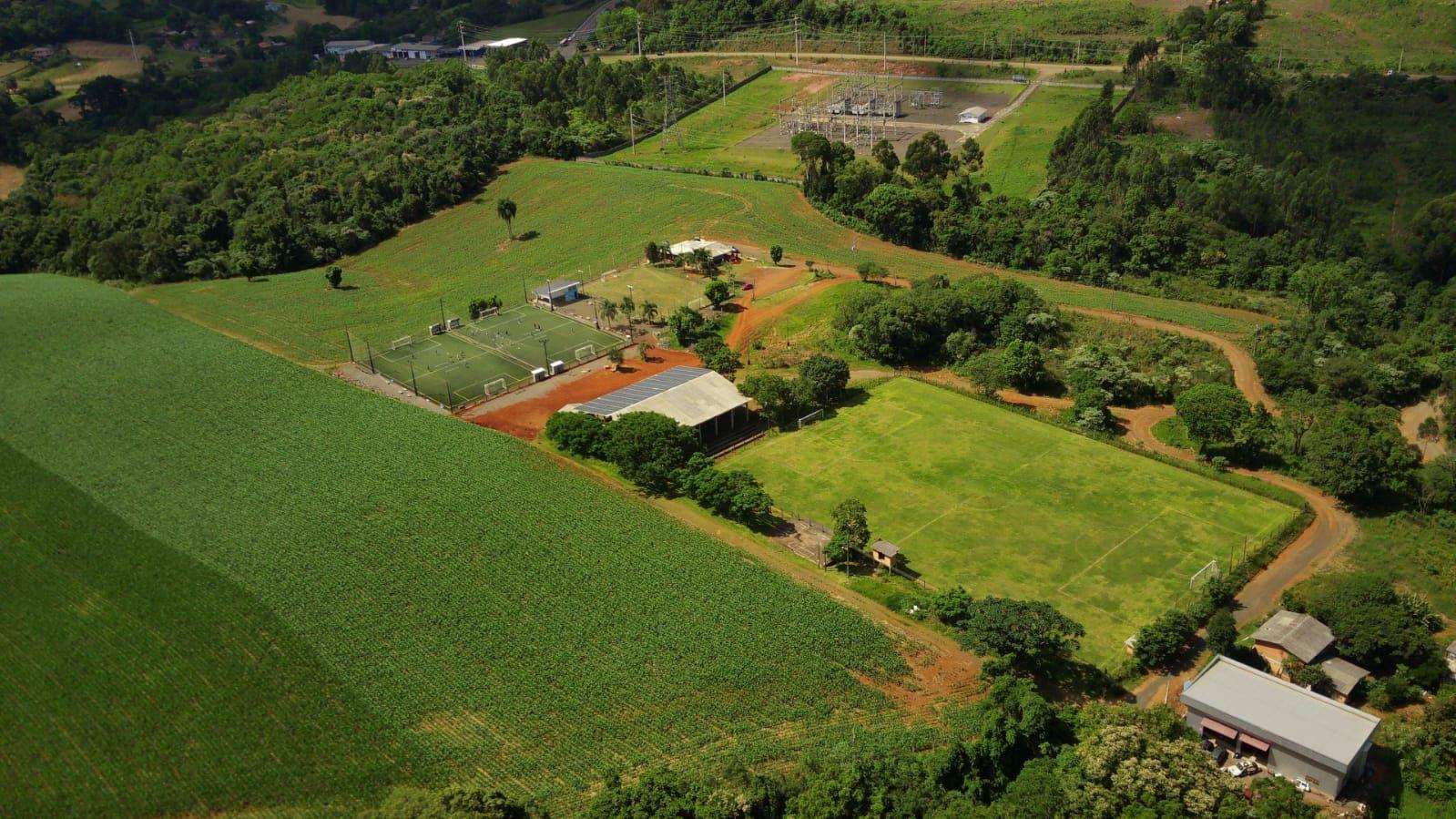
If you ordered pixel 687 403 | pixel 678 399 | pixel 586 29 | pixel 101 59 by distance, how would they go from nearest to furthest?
pixel 687 403 < pixel 678 399 < pixel 101 59 < pixel 586 29

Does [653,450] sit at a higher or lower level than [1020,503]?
higher

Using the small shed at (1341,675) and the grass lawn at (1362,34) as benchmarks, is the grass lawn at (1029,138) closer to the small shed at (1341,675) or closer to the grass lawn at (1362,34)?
the grass lawn at (1362,34)

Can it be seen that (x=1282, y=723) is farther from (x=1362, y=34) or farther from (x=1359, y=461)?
(x=1362, y=34)

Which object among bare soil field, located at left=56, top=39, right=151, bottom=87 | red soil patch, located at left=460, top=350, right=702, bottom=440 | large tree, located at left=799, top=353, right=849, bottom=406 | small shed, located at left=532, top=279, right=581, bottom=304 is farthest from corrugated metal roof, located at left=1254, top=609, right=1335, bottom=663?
bare soil field, located at left=56, top=39, right=151, bottom=87

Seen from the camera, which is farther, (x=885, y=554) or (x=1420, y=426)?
(x=1420, y=426)

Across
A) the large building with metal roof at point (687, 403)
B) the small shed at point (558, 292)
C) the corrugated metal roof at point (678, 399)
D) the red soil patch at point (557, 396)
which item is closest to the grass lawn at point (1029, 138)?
the small shed at point (558, 292)

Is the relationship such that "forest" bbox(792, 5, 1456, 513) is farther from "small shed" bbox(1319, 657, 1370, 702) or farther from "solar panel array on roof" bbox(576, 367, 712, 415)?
"small shed" bbox(1319, 657, 1370, 702)

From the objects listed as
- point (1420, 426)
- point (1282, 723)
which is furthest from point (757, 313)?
point (1282, 723)
